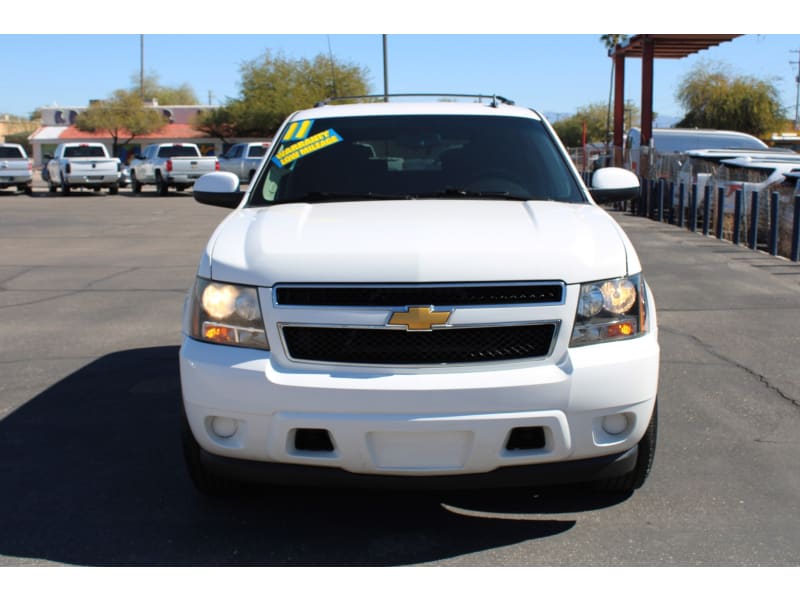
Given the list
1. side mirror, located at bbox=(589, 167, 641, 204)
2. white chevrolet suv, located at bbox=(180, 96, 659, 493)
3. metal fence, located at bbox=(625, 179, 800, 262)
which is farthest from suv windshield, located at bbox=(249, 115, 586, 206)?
metal fence, located at bbox=(625, 179, 800, 262)

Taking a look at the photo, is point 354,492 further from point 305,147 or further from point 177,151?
point 177,151

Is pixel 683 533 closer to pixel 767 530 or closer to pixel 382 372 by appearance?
pixel 767 530

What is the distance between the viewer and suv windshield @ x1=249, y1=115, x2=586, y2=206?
463 centimetres

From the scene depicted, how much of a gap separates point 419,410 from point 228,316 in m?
0.83

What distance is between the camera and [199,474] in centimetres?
382

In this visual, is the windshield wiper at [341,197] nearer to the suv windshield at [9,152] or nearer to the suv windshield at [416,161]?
the suv windshield at [416,161]

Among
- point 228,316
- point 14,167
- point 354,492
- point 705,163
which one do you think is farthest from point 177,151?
point 228,316

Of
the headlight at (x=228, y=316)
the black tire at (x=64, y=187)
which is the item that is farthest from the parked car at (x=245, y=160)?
the headlight at (x=228, y=316)

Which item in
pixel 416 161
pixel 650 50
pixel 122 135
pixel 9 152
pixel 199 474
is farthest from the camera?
pixel 122 135

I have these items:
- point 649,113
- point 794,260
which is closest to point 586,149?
point 649,113

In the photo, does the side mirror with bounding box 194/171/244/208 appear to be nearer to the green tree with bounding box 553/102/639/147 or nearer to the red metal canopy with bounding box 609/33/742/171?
the red metal canopy with bounding box 609/33/742/171

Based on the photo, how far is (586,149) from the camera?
34.0 meters

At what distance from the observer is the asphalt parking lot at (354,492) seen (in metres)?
3.53

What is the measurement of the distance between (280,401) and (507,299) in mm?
900
